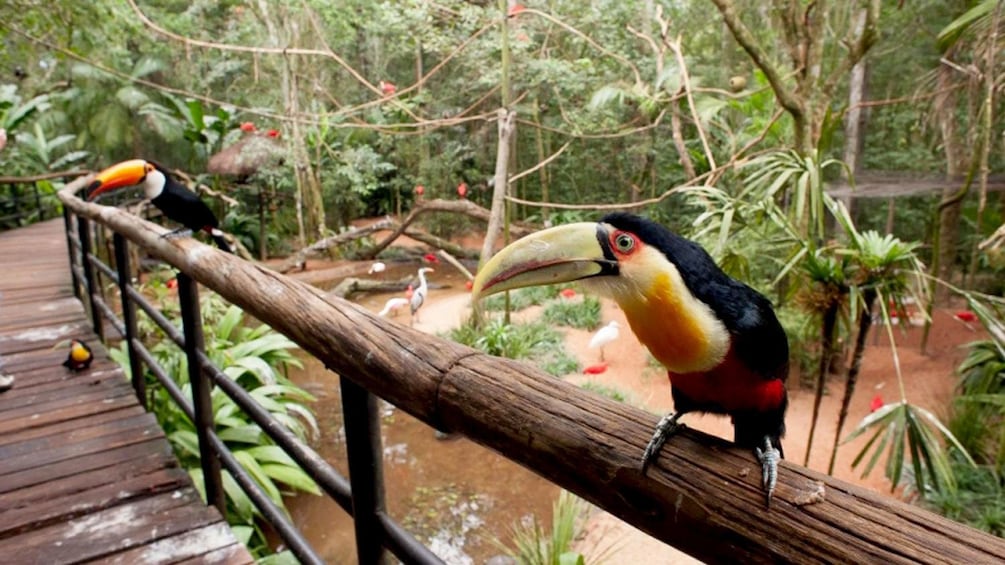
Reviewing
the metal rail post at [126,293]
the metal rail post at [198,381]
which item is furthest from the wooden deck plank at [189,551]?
the metal rail post at [126,293]

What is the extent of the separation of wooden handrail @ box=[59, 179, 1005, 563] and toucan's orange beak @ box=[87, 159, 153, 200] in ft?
7.49

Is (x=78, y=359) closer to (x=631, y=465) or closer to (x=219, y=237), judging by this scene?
(x=219, y=237)

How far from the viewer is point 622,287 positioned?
2.74ft

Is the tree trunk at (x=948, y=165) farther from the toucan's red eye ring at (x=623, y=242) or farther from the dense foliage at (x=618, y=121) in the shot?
the toucan's red eye ring at (x=623, y=242)

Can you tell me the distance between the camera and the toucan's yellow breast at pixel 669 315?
0.80 m

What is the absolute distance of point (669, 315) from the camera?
0.80 meters

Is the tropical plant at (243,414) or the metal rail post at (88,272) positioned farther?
the metal rail post at (88,272)

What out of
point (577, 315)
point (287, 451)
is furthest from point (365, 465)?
point (577, 315)

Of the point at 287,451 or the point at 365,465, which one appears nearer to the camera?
the point at 365,465

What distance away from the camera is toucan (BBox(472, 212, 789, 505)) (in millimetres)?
808

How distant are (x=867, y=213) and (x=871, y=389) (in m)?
5.38

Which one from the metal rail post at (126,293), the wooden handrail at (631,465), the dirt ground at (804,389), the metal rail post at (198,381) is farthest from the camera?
the dirt ground at (804,389)

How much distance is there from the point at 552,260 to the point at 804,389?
18.0 feet

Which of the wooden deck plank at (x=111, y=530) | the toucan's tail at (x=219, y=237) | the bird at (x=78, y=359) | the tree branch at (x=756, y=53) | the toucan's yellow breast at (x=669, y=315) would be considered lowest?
the wooden deck plank at (x=111, y=530)
